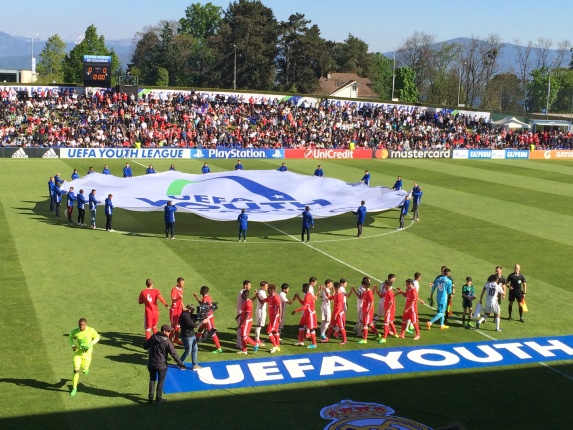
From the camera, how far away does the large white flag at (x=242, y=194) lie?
28625 millimetres

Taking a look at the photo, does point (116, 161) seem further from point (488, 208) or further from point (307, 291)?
point (307, 291)

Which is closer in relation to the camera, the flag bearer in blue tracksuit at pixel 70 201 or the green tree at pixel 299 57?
the flag bearer in blue tracksuit at pixel 70 201

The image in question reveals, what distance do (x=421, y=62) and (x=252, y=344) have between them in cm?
14026

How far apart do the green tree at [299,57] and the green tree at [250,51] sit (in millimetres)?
2805

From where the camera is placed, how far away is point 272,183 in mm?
33406

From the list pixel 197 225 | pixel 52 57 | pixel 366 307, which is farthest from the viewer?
pixel 52 57

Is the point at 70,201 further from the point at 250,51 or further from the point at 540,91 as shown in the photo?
the point at 540,91

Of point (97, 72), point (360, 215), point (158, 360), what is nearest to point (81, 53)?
point (97, 72)

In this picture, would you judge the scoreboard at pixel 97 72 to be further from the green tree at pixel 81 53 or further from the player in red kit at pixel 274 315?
the player in red kit at pixel 274 315

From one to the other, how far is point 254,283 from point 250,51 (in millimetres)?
89234

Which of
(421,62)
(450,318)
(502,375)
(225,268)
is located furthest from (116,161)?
(421,62)

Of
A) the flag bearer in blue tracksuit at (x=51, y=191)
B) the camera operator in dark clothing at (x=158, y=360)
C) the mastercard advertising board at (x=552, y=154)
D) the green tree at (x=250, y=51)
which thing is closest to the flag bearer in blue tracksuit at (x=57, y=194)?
the flag bearer in blue tracksuit at (x=51, y=191)

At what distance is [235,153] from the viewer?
59.7 metres

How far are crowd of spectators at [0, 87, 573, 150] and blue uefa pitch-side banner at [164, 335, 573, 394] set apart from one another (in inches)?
1776
